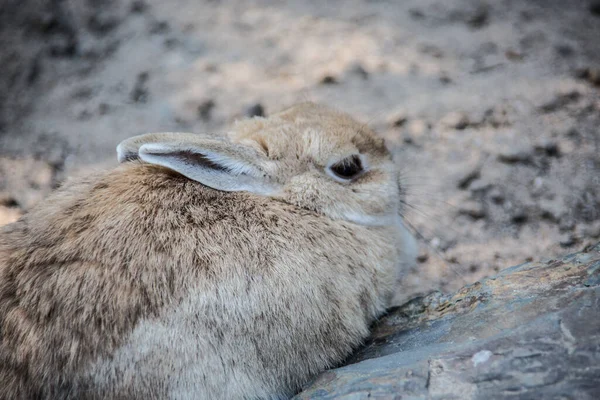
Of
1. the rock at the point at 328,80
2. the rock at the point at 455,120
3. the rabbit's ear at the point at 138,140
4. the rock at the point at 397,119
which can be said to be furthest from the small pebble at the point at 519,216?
the rabbit's ear at the point at 138,140

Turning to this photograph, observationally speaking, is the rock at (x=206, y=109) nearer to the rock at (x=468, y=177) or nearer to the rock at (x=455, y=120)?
the rock at (x=455, y=120)

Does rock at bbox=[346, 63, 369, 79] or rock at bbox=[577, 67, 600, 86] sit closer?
rock at bbox=[577, 67, 600, 86]

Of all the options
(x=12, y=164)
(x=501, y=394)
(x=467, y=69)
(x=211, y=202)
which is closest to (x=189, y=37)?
(x=12, y=164)

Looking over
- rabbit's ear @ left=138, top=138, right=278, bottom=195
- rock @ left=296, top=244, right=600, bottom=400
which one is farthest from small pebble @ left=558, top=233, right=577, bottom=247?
rabbit's ear @ left=138, top=138, right=278, bottom=195

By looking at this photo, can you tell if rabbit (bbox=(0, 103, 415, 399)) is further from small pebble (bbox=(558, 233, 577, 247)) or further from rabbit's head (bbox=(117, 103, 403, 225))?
small pebble (bbox=(558, 233, 577, 247))

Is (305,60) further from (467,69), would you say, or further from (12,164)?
(12,164)

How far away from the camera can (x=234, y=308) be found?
2176 mm

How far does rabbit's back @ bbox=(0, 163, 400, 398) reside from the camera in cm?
204

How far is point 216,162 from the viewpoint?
2.45 m

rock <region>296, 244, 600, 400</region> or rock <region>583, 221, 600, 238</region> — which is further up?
rock <region>296, 244, 600, 400</region>

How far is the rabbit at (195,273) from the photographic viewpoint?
205 cm

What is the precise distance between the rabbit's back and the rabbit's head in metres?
0.10

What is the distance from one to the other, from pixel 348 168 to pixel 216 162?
686 millimetres

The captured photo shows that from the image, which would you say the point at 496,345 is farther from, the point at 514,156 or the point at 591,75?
the point at 591,75
